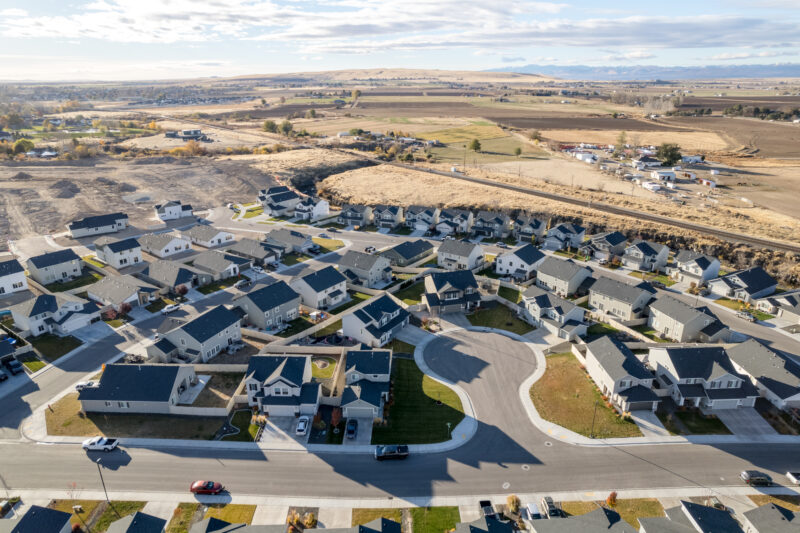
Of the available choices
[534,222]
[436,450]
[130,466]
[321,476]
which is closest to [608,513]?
[436,450]

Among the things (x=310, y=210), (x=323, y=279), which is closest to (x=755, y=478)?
(x=323, y=279)

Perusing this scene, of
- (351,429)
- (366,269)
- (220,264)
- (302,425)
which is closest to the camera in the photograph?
(351,429)

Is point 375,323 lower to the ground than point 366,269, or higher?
lower

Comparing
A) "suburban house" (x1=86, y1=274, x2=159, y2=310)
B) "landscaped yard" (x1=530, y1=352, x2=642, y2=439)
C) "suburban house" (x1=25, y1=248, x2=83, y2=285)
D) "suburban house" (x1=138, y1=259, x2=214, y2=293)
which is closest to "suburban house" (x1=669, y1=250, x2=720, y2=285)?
"landscaped yard" (x1=530, y1=352, x2=642, y2=439)

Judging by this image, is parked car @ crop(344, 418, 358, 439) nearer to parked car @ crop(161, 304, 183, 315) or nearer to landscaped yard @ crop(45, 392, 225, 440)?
landscaped yard @ crop(45, 392, 225, 440)

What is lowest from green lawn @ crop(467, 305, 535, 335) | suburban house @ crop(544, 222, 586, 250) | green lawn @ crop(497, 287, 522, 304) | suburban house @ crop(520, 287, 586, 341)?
green lawn @ crop(467, 305, 535, 335)

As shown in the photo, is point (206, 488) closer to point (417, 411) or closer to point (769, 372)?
point (417, 411)
